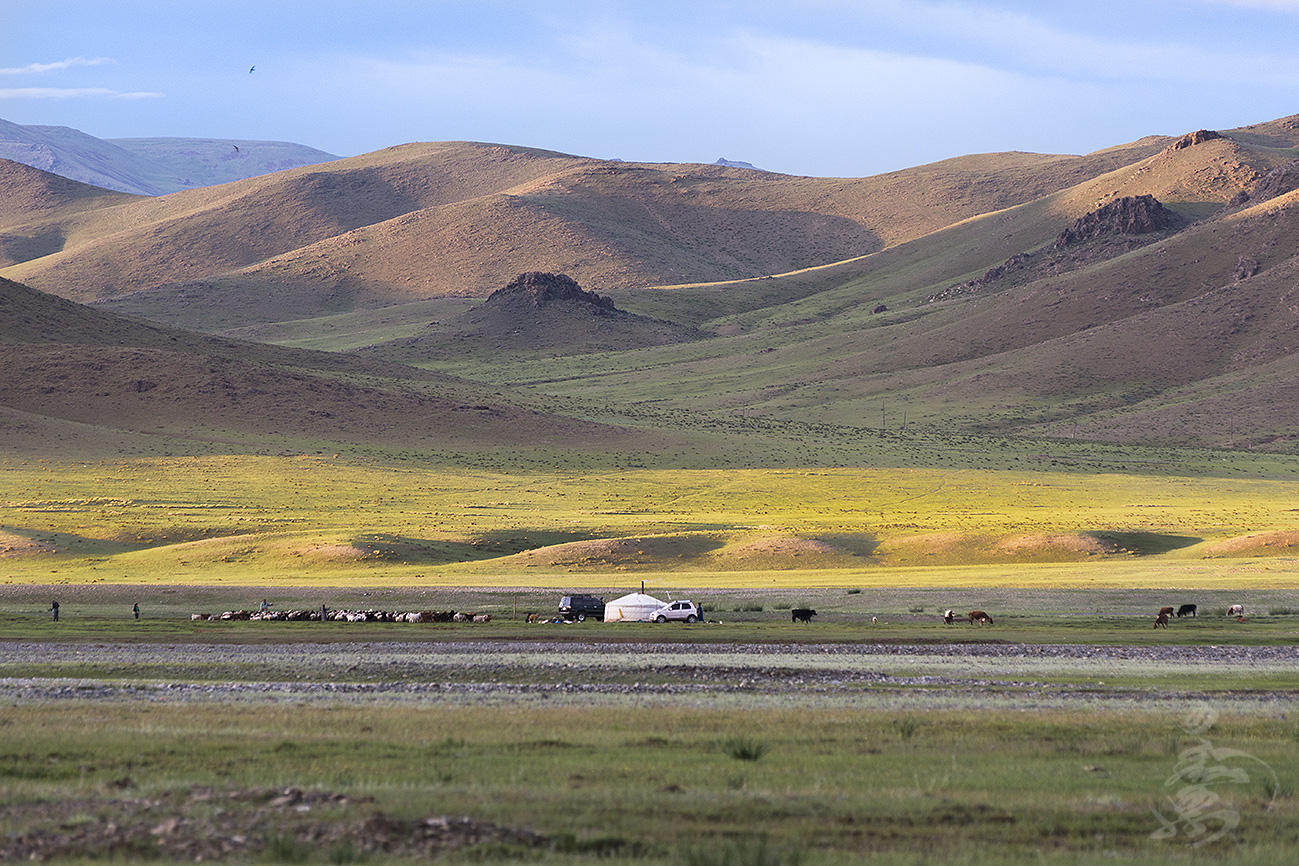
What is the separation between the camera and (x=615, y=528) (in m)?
71.0

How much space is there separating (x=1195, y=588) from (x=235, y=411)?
3552 inches

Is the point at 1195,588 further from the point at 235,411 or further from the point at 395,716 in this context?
the point at 235,411

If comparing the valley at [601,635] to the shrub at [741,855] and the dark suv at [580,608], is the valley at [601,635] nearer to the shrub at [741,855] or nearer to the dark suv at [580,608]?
the shrub at [741,855]

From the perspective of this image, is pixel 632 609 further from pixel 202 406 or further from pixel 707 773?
pixel 202 406

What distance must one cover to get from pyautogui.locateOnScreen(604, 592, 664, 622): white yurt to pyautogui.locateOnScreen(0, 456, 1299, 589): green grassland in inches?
443

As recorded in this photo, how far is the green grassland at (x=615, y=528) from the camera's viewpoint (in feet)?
193

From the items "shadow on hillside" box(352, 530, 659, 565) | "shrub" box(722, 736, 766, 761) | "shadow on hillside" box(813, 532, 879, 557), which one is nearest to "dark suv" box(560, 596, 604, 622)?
"shadow on hillside" box(352, 530, 659, 565)

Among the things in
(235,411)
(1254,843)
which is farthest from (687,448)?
(1254,843)

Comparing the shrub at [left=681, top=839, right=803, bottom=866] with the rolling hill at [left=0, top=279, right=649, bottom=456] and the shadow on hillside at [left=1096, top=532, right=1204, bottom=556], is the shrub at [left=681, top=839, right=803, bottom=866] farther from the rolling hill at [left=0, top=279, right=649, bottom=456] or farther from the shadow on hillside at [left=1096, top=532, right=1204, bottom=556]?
the rolling hill at [left=0, top=279, right=649, bottom=456]

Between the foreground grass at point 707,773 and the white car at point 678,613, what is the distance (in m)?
20.0

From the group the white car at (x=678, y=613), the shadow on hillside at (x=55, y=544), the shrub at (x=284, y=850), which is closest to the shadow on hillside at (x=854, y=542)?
the white car at (x=678, y=613)

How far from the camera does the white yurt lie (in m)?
42.3

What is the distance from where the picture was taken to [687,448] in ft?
390

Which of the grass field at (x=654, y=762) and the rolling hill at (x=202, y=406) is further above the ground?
the rolling hill at (x=202, y=406)
